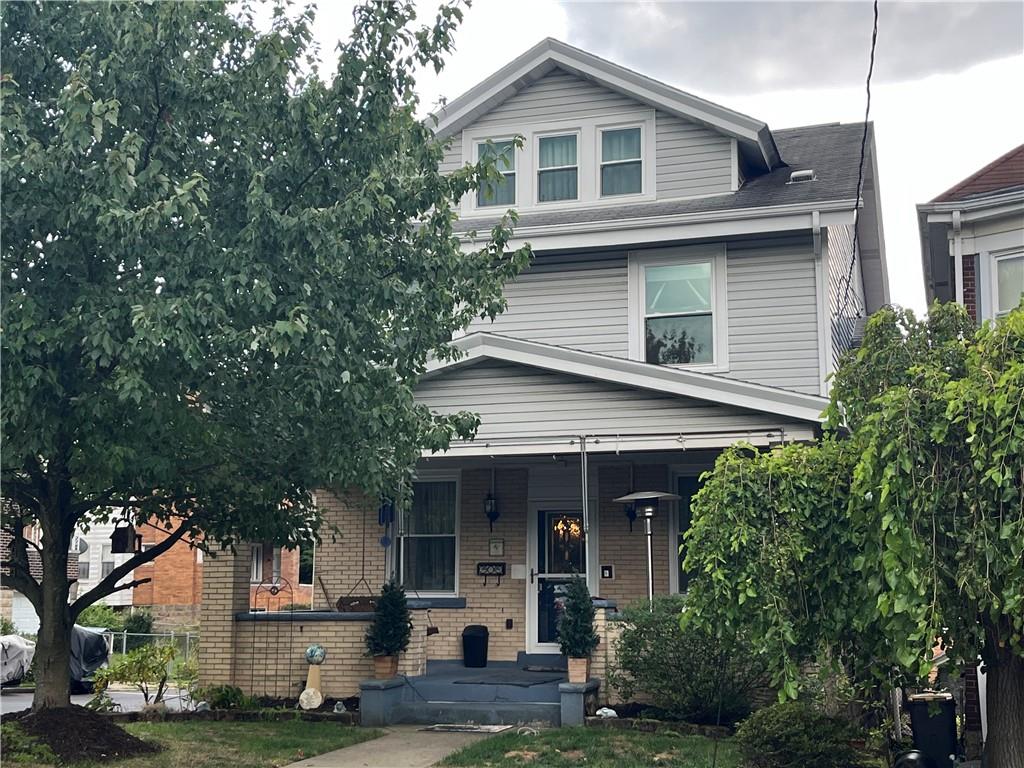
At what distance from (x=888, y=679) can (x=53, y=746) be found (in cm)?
768

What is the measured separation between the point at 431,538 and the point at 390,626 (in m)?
3.11

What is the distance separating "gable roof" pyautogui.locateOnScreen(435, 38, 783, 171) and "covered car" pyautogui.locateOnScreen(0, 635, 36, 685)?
1275cm

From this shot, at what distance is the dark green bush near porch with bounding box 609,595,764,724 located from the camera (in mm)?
12648

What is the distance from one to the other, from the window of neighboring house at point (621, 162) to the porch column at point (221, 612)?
808 cm

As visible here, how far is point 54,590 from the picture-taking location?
11320mm

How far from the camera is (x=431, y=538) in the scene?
17.4m

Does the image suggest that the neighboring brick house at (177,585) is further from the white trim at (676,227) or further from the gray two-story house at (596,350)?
the white trim at (676,227)

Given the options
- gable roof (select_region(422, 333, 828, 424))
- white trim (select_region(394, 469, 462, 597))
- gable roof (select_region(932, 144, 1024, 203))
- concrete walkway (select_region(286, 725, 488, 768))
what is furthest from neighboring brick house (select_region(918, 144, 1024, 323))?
concrete walkway (select_region(286, 725, 488, 768))

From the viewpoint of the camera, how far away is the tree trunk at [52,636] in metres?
11.3

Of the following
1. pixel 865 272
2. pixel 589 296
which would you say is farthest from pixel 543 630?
pixel 865 272

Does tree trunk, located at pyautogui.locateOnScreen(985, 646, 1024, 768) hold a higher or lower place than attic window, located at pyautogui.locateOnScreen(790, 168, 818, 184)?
lower

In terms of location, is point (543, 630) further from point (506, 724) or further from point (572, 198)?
point (572, 198)

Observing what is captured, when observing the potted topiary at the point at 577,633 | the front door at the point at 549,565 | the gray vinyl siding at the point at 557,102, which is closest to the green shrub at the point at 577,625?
the potted topiary at the point at 577,633

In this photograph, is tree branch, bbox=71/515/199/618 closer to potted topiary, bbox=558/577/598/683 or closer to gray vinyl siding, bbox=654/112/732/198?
potted topiary, bbox=558/577/598/683
